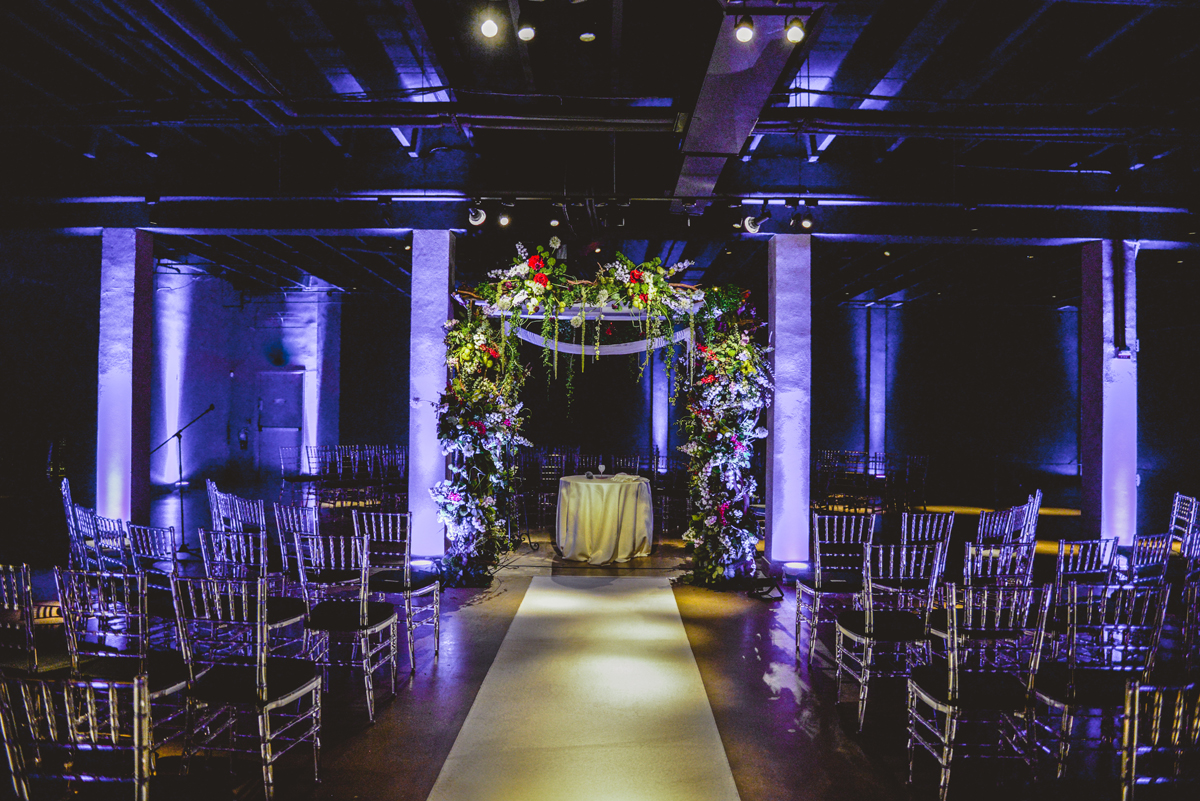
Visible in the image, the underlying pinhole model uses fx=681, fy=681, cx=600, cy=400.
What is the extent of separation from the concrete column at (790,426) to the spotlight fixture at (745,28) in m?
3.92

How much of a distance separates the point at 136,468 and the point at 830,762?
7460 mm

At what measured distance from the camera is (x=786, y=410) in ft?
23.6

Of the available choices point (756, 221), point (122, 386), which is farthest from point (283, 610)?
point (756, 221)

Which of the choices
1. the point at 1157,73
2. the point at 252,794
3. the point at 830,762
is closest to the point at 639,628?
the point at 830,762

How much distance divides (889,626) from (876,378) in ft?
40.9

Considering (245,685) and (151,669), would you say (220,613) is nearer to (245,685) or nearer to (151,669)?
(151,669)

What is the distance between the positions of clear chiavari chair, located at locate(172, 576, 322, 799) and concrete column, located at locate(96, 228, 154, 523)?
4.71 meters

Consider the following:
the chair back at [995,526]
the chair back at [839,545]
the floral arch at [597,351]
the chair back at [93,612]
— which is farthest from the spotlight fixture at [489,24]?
the chair back at [995,526]

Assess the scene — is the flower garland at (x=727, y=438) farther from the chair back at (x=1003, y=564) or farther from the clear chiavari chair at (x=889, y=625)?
the chair back at (x=1003, y=564)

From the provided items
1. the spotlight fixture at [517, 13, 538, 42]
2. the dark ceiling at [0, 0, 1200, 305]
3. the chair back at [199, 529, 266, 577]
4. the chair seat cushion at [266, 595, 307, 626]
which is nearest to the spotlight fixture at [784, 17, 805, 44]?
the dark ceiling at [0, 0, 1200, 305]

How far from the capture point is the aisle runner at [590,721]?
2994mm

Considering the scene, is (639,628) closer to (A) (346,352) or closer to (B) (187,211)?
(B) (187,211)

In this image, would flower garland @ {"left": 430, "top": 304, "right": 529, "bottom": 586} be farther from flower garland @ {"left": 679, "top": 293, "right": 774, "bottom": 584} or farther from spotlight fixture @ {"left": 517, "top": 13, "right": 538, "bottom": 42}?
spotlight fixture @ {"left": 517, "top": 13, "right": 538, "bottom": 42}

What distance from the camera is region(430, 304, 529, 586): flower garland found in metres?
6.59
